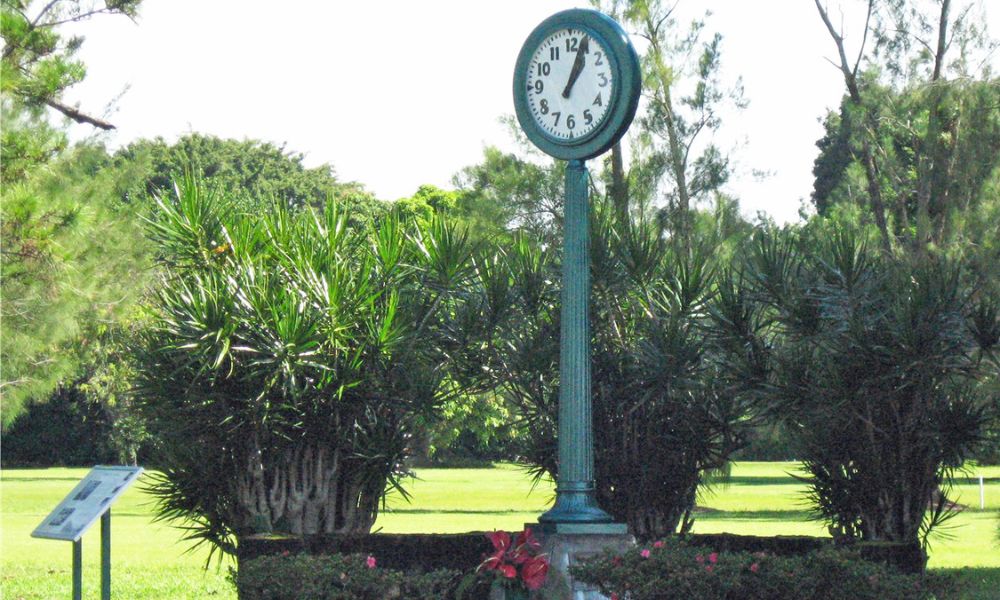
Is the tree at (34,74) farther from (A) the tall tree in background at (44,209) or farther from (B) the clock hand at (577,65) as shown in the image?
(B) the clock hand at (577,65)

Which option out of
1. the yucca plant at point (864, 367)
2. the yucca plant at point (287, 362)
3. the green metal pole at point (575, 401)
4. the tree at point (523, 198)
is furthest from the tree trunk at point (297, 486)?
the tree at point (523, 198)

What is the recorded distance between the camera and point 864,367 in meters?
10.0

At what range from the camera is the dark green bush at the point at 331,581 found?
8094mm

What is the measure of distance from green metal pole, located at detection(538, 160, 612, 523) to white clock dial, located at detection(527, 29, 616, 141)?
0.56m

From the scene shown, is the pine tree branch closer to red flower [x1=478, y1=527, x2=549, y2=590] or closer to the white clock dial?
the white clock dial

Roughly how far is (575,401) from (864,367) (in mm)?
2655

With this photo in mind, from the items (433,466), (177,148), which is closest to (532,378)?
(177,148)

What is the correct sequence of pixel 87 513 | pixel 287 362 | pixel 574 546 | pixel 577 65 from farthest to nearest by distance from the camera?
pixel 287 362
pixel 577 65
pixel 574 546
pixel 87 513

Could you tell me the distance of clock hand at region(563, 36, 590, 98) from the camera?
30.4 feet

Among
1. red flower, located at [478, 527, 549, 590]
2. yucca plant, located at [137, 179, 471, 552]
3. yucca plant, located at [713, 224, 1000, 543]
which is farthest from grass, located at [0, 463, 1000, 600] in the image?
red flower, located at [478, 527, 549, 590]

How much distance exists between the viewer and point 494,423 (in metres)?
33.6

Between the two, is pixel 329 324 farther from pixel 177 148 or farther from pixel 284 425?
pixel 177 148

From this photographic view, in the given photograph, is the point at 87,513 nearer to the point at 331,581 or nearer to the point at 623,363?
the point at 331,581

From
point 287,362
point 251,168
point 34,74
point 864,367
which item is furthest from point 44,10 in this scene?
point 251,168
